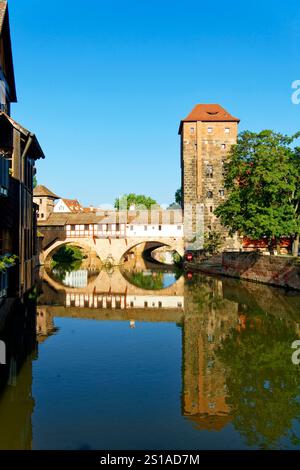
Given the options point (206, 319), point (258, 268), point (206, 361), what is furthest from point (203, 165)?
point (206, 361)

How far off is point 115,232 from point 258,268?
28.2m

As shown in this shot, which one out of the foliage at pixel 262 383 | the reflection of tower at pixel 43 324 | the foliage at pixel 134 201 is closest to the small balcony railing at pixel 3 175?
the reflection of tower at pixel 43 324

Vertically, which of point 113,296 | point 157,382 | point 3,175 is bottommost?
point 113,296

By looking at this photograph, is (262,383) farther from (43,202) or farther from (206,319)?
(43,202)

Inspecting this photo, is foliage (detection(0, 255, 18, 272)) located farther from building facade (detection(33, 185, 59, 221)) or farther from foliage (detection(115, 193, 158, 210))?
foliage (detection(115, 193, 158, 210))

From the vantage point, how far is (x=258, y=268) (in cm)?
4072

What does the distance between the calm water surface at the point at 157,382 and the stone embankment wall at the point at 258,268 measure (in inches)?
347

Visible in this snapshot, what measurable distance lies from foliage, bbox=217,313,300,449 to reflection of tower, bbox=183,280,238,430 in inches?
12.4

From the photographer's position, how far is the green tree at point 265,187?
35781 mm

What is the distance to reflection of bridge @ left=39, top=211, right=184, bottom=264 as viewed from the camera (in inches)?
2490

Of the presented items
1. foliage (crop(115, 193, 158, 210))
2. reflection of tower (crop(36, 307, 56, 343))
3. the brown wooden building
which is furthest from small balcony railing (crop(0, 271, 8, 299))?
foliage (crop(115, 193, 158, 210))

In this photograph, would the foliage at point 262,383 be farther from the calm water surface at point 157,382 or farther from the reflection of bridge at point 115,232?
the reflection of bridge at point 115,232

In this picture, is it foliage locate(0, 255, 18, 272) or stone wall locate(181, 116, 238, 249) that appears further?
stone wall locate(181, 116, 238, 249)

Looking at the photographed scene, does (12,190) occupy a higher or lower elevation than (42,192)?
lower
